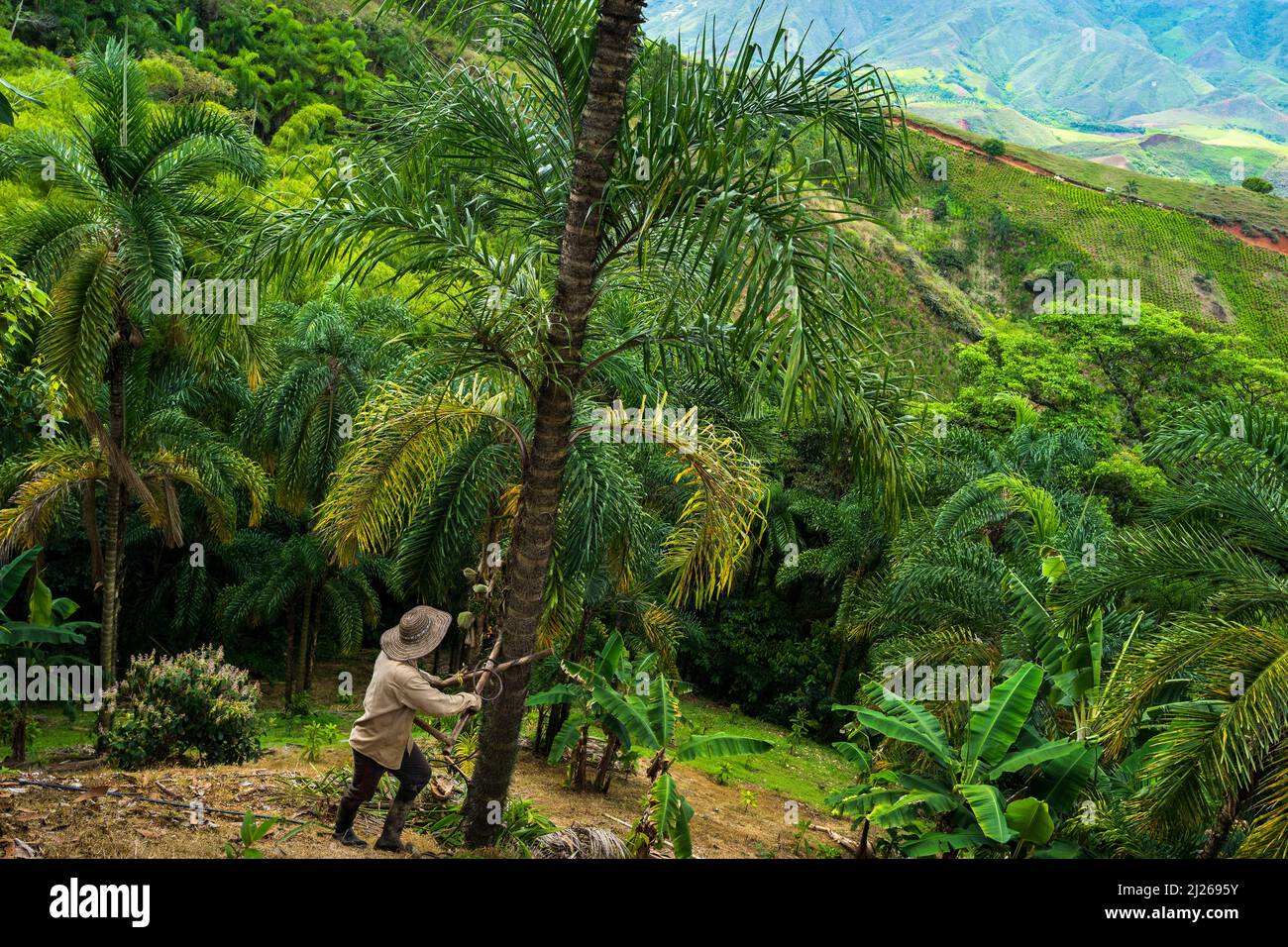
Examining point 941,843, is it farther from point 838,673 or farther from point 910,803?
point 838,673

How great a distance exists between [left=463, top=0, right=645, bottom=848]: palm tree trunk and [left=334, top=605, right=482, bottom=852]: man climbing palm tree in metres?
0.89

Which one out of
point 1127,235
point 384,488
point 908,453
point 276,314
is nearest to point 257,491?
point 276,314

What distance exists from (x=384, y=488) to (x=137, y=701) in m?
4.15

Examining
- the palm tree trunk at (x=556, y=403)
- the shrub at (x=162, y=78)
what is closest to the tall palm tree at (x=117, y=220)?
the palm tree trunk at (x=556, y=403)

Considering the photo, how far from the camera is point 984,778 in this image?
746 cm

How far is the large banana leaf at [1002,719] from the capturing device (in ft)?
24.2

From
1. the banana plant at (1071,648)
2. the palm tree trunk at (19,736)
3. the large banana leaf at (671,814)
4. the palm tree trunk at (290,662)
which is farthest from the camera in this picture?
the palm tree trunk at (290,662)

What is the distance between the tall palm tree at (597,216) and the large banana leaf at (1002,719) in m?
2.43

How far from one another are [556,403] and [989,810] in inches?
160

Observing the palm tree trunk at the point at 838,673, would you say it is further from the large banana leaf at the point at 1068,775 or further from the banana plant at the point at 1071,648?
the large banana leaf at the point at 1068,775

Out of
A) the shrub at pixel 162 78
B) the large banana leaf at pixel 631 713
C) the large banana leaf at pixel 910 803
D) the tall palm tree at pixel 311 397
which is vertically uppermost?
the shrub at pixel 162 78

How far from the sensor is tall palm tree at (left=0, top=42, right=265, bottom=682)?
1073cm

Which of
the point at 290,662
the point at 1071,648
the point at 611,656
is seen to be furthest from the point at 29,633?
the point at 1071,648

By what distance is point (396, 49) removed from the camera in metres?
55.2
